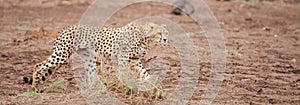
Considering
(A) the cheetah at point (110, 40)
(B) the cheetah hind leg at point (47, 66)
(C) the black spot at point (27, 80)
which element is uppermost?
(A) the cheetah at point (110, 40)

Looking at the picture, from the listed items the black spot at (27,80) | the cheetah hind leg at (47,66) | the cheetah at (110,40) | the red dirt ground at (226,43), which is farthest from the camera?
the black spot at (27,80)

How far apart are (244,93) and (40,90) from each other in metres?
2.66

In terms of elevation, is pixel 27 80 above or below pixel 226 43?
below

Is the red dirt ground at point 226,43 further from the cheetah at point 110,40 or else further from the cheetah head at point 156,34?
the cheetah head at point 156,34

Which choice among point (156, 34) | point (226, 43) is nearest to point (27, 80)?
point (156, 34)

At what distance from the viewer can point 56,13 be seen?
16906mm

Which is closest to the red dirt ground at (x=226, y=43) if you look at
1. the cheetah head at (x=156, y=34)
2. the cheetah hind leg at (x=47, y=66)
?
the cheetah hind leg at (x=47, y=66)

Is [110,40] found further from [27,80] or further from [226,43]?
[226,43]

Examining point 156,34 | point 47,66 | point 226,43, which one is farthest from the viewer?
point 226,43

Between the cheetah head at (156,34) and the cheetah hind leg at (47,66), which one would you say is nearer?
the cheetah hind leg at (47,66)

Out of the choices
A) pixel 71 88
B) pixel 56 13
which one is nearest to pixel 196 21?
pixel 56 13

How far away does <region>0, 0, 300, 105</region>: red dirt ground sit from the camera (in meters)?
8.41

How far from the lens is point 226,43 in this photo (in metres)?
13.0

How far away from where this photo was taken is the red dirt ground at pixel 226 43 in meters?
8.41
